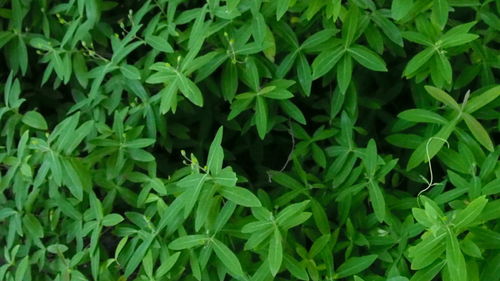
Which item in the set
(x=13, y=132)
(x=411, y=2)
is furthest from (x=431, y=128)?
(x=13, y=132)

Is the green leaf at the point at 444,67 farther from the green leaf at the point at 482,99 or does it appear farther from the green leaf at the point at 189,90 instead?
the green leaf at the point at 189,90

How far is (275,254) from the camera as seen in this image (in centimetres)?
175

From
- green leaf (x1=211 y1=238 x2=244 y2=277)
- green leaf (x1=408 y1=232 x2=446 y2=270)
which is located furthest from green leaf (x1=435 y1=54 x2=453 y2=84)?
green leaf (x1=211 y1=238 x2=244 y2=277)

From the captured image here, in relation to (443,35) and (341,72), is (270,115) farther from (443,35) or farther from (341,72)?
(443,35)

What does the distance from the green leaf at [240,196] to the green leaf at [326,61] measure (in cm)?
43

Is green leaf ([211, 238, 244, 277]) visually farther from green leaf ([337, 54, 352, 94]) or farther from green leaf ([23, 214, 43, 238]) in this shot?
green leaf ([23, 214, 43, 238])

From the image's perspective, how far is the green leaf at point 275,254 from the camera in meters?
1.74

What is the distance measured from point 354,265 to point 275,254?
28 cm

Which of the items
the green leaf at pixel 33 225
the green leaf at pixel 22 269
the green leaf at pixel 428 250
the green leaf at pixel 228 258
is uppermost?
the green leaf at pixel 428 250

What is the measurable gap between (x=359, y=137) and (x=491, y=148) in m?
0.55

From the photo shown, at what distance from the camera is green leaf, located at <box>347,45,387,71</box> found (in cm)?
198

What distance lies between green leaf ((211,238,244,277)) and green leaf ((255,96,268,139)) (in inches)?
14.3

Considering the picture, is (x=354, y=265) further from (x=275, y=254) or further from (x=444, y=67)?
(x=444, y=67)

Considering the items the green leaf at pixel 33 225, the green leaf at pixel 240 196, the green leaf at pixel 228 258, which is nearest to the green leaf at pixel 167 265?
the green leaf at pixel 228 258
